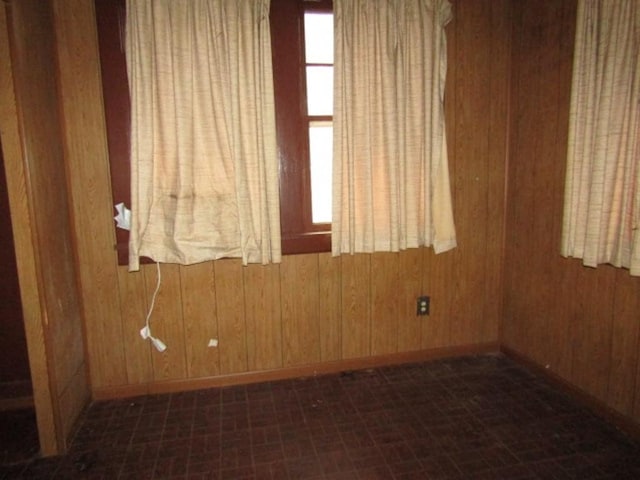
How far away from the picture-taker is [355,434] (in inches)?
80.7

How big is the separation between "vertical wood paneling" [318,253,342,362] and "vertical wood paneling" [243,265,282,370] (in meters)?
0.28

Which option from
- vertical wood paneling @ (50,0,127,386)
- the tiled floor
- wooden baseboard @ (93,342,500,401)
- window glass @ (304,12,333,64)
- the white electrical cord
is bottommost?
the tiled floor

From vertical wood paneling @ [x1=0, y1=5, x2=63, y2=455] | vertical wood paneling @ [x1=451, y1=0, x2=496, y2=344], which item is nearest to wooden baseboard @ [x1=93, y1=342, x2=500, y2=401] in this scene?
vertical wood paneling @ [x1=451, y1=0, x2=496, y2=344]

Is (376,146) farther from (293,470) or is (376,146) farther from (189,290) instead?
(293,470)

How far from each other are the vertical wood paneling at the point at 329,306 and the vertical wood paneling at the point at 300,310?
3 centimetres

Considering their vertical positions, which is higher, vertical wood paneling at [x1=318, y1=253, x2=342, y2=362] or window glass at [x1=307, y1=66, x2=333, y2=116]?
window glass at [x1=307, y1=66, x2=333, y2=116]

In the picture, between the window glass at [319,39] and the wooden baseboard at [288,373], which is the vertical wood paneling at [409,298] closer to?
the wooden baseboard at [288,373]

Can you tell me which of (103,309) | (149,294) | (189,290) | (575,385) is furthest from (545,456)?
(103,309)

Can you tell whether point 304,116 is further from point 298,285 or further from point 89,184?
point 89,184

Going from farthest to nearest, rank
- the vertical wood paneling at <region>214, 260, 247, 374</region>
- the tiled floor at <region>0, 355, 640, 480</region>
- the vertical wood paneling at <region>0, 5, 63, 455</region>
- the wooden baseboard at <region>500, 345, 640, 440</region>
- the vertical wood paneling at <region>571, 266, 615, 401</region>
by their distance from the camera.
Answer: the vertical wood paneling at <region>214, 260, 247, 374</region>, the vertical wood paneling at <region>571, 266, 615, 401</region>, the wooden baseboard at <region>500, 345, 640, 440</region>, the tiled floor at <region>0, 355, 640, 480</region>, the vertical wood paneling at <region>0, 5, 63, 455</region>

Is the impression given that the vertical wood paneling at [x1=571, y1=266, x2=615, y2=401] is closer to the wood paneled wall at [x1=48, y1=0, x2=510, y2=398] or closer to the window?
the wood paneled wall at [x1=48, y1=0, x2=510, y2=398]

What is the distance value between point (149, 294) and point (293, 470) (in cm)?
129

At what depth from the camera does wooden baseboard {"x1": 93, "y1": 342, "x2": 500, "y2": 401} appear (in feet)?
8.06

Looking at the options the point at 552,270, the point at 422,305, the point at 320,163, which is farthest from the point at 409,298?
the point at 320,163
